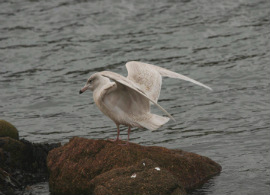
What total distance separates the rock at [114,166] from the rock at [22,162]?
634mm

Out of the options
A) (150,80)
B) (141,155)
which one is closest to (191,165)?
(141,155)

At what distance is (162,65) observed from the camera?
16188 mm

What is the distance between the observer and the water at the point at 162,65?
11.4m

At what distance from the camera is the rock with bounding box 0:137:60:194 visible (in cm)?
945

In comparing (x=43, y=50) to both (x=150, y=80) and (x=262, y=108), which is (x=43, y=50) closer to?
(x=262, y=108)

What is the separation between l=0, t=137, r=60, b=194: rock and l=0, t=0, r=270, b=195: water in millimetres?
364

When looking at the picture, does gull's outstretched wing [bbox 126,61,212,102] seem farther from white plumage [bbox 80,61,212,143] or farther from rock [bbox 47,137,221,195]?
rock [bbox 47,137,221,195]

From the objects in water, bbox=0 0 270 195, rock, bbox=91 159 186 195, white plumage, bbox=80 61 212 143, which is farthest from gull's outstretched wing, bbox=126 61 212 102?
water, bbox=0 0 270 195

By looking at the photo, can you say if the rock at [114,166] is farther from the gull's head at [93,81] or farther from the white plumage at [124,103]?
the gull's head at [93,81]

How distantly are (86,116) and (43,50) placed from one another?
495 centimetres

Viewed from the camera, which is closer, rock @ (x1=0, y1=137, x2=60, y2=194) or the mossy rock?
rock @ (x1=0, y1=137, x2=60, y2=194)

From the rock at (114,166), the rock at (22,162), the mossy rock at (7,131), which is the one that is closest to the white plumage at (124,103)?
the rock at (114,166)

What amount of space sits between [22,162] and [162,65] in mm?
7271

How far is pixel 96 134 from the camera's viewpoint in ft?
39.3
